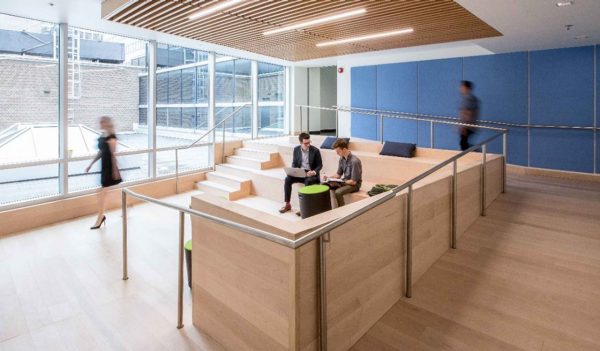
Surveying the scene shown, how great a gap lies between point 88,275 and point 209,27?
429cm

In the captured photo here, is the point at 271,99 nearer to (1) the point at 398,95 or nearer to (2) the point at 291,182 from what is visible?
(1) the point at 398,95

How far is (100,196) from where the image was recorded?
5719 millimetres

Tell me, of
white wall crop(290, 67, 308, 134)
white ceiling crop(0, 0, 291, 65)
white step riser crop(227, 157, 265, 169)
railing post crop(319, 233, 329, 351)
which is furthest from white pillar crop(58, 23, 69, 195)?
white wall crop(290, 67, 308, 134)

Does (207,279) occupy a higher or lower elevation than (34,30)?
lower

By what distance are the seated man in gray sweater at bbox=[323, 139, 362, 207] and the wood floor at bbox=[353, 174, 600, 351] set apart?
1.84m

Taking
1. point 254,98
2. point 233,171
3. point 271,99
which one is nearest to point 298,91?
point 271,99

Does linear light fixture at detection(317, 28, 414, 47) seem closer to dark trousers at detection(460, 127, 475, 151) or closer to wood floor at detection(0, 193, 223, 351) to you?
dark trousers at detection(460, 127, 475, 151)

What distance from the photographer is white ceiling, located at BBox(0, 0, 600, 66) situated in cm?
445

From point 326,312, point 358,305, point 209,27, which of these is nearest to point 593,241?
point 358,305

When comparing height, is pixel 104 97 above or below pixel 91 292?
above

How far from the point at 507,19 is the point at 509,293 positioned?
13.0 ft

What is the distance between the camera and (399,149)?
691cm

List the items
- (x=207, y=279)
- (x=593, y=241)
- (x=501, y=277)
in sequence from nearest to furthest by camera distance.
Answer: (x=207, y=279), (x=501, y=277), (x=593, y=241)

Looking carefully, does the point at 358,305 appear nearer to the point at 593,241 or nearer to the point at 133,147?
the point at 593,241
